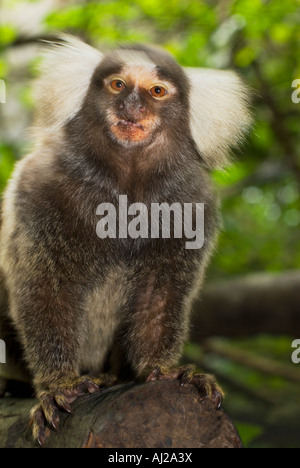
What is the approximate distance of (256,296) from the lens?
15.8 feet

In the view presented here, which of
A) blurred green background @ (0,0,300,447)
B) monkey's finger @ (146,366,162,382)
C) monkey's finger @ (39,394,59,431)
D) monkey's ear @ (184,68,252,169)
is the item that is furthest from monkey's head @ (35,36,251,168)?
monkey's finger @ (39,394,59,431)

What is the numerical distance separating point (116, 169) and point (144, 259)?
377 millimetres

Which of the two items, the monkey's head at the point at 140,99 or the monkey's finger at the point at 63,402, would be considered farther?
the monkey's head at the point at 140,99

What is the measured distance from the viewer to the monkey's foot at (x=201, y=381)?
1.80 m

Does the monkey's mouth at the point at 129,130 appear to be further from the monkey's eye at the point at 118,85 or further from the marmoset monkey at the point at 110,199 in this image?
the monkey's eye at the point at 118,85

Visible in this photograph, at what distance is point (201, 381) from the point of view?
6.17 ft

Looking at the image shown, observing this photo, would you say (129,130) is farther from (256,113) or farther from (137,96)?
(256,113)

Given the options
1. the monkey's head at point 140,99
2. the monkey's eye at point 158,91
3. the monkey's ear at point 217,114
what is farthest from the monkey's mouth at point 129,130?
the monkey's ear at point 217,114

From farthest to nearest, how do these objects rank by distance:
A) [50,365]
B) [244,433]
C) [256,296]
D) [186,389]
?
[256,296] < [244,433] < [50,365] < [186,389]

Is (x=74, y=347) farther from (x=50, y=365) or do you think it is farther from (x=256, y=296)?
(x=256, y=296)

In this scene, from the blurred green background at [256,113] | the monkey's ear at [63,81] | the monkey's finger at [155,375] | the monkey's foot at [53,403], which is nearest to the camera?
the monkey's foot at [53,403]

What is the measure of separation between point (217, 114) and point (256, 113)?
0.63 m

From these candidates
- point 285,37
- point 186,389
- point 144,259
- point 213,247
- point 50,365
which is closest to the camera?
point 186,389

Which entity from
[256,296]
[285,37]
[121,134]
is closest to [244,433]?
[121,134]
